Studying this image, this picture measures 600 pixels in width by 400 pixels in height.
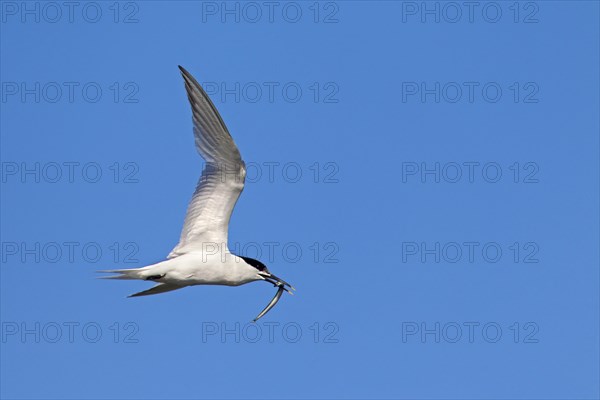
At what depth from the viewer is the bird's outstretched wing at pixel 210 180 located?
745 inches

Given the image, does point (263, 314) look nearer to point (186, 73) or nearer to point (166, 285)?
point (166, 285)

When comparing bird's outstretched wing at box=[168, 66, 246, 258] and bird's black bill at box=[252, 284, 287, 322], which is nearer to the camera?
bird's outstretched wing at box=[168, 66, 246, 258]

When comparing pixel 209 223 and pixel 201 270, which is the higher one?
pixel 209 223

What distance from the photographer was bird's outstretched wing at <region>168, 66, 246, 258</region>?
62.1 ft

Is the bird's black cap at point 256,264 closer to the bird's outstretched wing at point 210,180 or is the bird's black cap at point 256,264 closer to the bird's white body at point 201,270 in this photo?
the bird's white body at point 201,270

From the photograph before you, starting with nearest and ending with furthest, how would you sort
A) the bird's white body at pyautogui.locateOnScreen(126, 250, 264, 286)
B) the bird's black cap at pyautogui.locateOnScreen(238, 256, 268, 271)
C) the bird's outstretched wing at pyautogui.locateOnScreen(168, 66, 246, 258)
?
the bird's outstretched wing at pyautogui.locateOnScreen(168, 66, 246, 258) < the bird's white body at pyautogui.locateOnScreen(126, 250, 264, 286) < the bird's black cap at pyautogui.locateOnScreen(238, 256, 268, 271)

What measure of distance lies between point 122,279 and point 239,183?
6.80 ft

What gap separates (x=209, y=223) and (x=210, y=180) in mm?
626

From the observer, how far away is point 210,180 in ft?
63.9

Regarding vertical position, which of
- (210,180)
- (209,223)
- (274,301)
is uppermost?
(210,180)

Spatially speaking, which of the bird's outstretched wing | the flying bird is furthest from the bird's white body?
the bird's outstretched wing

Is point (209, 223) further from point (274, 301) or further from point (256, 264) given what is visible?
point (274, 301)

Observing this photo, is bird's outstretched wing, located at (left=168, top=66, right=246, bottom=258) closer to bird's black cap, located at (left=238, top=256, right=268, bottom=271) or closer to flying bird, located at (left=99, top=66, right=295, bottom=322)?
flying bird, located at (left=99, top=66, right=295, bottom=322)

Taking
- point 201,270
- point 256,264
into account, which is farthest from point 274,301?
point 201,270
